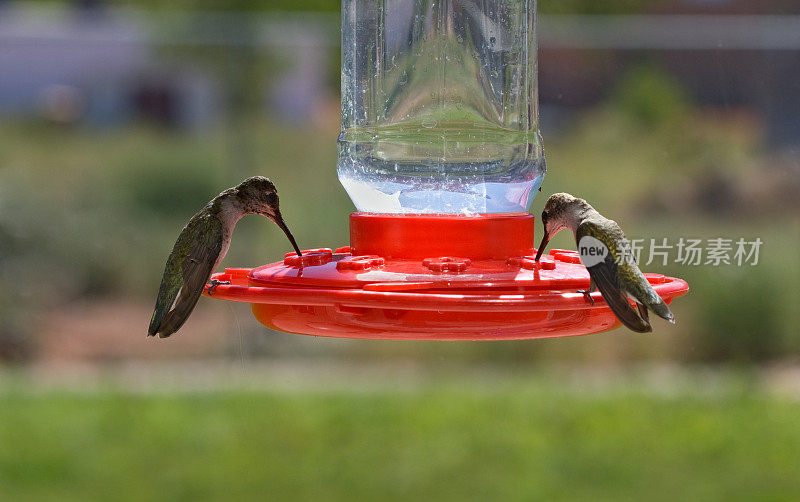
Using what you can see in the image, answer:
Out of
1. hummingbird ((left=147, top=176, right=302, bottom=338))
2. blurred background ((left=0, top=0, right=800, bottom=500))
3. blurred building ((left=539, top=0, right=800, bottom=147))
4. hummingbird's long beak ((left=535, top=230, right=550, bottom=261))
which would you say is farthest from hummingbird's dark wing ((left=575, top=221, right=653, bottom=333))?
blurred building ((left=539, top=0, right=800, bottom=147))

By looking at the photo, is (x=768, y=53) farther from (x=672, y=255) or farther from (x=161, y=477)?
(x=161, y=477)

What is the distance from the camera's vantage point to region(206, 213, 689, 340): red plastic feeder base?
2.00 m

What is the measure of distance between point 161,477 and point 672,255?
3.41 m

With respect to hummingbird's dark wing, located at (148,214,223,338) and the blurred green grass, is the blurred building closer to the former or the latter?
the blurred green grass

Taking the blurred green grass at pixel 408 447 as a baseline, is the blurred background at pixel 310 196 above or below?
above

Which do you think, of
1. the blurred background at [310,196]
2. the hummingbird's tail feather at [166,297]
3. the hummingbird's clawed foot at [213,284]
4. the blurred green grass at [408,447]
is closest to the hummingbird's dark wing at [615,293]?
the hummingbird's clawed foot at [213,284]

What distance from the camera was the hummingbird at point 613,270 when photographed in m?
2.09

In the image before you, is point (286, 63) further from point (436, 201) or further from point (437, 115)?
point (436, 201)

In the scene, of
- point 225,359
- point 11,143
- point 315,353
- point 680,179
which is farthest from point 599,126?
point 11,143

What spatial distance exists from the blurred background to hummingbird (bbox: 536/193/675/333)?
4.02 metres

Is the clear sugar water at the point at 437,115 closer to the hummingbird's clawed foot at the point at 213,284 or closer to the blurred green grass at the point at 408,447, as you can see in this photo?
the hummingbird's clawed foot at the point at 213,284

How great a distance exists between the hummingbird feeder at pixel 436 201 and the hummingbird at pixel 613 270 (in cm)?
4

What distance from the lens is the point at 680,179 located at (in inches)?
281

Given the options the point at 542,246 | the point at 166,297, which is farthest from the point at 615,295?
the point at 166,297
